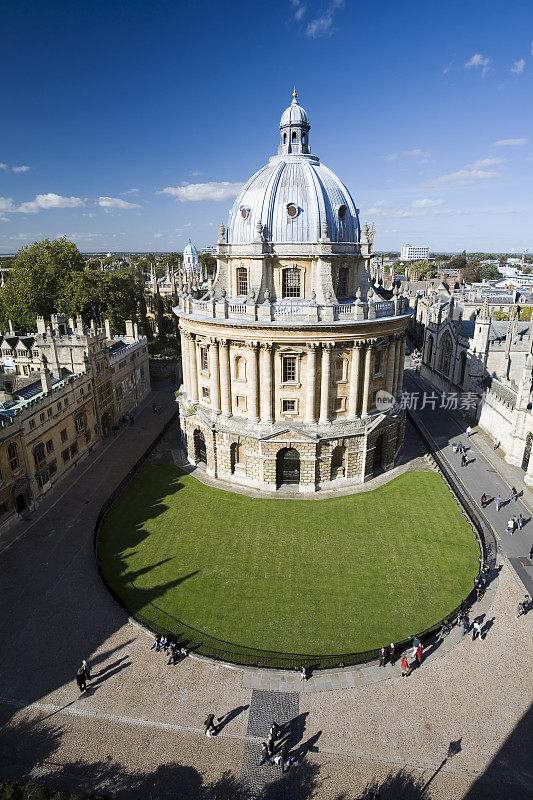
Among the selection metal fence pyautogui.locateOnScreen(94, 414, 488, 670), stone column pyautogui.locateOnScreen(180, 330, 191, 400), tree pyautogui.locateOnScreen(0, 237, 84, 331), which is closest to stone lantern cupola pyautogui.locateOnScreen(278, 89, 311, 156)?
stone column pyautogui.locateOnScreen(180, 330, 191, 400)

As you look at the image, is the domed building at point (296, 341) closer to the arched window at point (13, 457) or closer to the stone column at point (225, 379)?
the stone column at point (225, 379)

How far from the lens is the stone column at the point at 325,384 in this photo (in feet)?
118

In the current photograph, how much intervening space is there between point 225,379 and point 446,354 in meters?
40.2

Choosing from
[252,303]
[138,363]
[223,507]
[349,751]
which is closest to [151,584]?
[223,507]

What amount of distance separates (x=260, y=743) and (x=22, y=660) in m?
12.8

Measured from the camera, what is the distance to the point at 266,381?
36938 mm

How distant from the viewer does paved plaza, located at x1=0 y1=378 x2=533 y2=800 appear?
1783 cm

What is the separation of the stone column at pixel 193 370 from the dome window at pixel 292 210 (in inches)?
531

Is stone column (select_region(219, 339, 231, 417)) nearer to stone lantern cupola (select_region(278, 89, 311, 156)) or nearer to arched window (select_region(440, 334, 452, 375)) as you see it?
stone lantern cupola (select_region(278, 89, 311, 156))

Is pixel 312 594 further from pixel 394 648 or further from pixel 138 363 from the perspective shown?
pixel 138 363

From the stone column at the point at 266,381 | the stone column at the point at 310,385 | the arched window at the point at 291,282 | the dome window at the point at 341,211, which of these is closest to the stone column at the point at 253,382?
the stone column at the point at 266,381

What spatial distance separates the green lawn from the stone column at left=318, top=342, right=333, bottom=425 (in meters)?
6.83

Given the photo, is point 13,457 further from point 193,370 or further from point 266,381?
point 266,381

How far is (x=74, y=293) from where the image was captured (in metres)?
66.8
